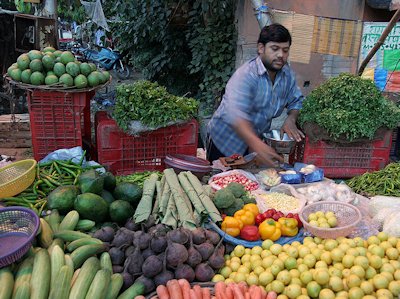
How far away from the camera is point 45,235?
7.96ft

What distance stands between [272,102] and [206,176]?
1.06 meters

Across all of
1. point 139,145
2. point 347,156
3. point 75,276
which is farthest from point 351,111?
point 75,276

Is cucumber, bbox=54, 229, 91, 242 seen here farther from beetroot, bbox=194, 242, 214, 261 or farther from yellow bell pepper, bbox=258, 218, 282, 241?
yellow bell pepper, bbox=258, 218, 282, 241

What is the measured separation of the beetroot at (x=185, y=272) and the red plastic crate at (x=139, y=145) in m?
1.99

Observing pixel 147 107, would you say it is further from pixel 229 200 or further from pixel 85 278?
pixel 85 278

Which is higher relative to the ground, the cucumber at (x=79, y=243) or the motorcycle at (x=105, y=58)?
the motorcycle at (x=105, y=58)

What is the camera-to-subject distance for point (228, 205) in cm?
290

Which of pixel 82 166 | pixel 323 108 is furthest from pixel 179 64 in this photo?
pixel 82 166

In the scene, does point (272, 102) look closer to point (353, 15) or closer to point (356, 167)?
point (356, 167)

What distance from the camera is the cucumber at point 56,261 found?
6.84 feet

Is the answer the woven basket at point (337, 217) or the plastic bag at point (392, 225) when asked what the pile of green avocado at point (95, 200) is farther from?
the plastic bag at point (392, 225)

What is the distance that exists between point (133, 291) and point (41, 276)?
1.63 feet

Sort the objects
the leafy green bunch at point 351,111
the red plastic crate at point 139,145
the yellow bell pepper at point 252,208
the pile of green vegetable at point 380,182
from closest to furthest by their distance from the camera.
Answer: the yellow bell pepper at point 252,208 → the pile of green vegetable at point 380,182 → the red plastic crate at point 139,145 → the leafy green bunch at point 351,111

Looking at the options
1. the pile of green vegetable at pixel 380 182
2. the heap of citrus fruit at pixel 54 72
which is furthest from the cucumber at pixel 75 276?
the pile of green vegetable at pixel 380 182
